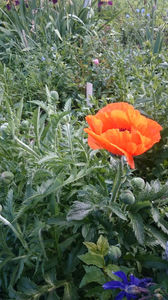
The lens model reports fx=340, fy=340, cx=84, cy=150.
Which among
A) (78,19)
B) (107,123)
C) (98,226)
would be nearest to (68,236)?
(98,226)

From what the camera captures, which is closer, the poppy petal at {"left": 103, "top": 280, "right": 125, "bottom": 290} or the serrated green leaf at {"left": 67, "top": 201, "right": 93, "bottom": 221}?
the poppy petal at {"left": 103, "top": 280, "right": 125, "bottom": 290}

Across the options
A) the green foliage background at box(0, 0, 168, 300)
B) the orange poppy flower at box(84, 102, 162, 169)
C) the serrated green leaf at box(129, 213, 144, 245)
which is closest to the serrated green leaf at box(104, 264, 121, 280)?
the green foliage background at box(0, 0, 168, 300)

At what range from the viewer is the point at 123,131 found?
0.96 m

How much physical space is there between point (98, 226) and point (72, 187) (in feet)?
0.73

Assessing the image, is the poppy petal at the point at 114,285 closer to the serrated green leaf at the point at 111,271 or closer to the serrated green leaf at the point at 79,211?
the serrated green leaf at the point at 111,271

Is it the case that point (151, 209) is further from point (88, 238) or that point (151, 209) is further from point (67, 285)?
point (67, 285)

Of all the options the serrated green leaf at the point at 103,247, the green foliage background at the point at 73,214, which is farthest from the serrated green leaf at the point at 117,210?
the serrated green leaf at the point at 103,247

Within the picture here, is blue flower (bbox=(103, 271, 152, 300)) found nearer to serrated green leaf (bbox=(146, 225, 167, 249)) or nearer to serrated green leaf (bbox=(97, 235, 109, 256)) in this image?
serrated green leaf (bbox=(97, 235, 109, 256))

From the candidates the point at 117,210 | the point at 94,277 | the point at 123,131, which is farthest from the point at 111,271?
the point at 123,131

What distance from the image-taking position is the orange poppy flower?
845 millimetres

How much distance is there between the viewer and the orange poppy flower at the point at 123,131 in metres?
0.84

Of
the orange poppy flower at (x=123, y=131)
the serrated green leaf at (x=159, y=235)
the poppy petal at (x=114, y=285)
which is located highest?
the orange poppy flower at (x=123, y=131)

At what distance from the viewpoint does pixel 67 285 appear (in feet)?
3.72

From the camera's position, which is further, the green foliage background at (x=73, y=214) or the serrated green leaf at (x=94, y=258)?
the green foliage background at (x=73, y=214)
